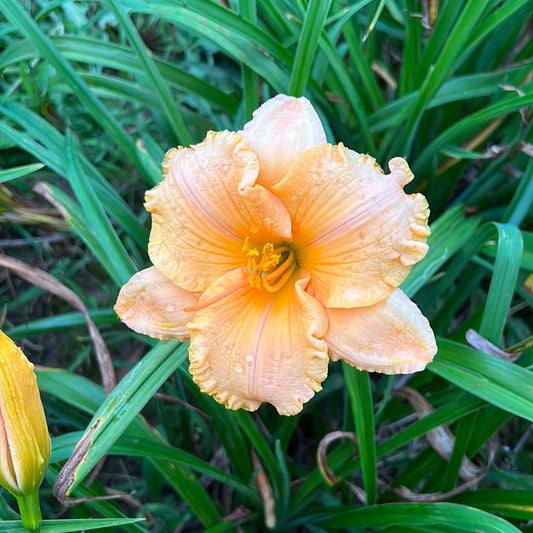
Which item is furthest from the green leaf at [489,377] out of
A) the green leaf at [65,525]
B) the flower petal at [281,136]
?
the green leaf at [65,525]

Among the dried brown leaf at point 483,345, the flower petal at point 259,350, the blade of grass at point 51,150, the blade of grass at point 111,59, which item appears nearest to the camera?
the flower petal at point 259,350

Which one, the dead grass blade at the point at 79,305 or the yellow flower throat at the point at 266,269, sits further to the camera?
the dead grass blade at the point at 79,305

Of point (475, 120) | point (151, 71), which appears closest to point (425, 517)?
point (475, 120)

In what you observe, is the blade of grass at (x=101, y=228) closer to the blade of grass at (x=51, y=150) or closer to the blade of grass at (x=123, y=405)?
the blade of grass at (x=51, y=150)

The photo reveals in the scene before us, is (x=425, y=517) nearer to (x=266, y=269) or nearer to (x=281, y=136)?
(x=266, y=269)

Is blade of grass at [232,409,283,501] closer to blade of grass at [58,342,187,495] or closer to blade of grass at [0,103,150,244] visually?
blade of grass at [58,342,187,495]
